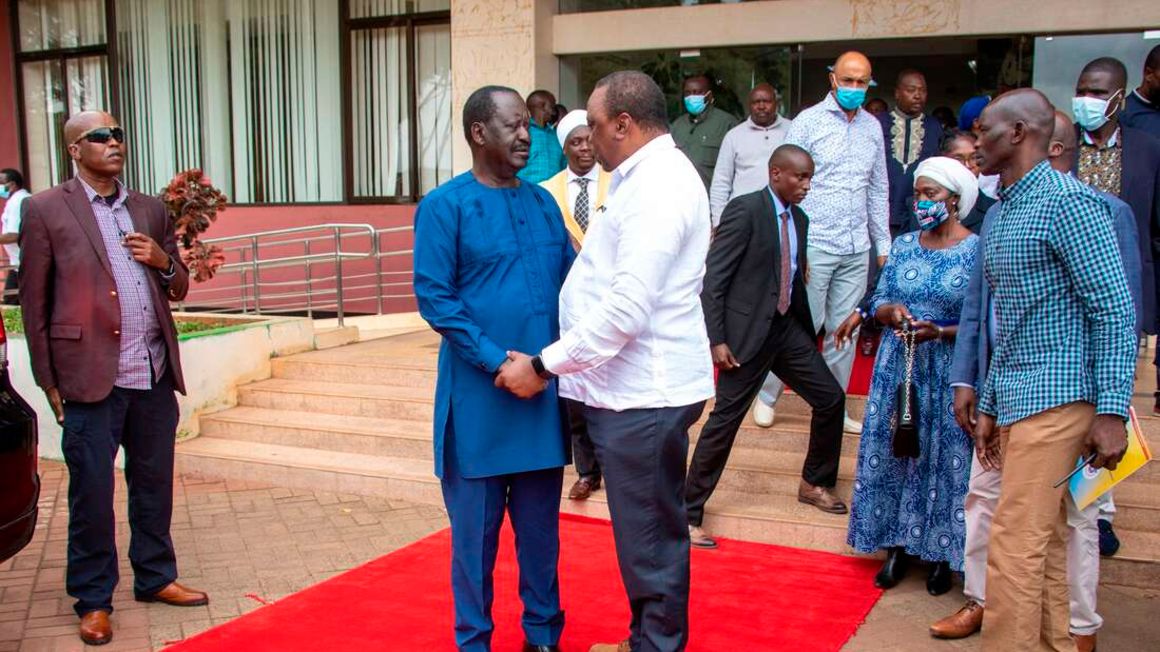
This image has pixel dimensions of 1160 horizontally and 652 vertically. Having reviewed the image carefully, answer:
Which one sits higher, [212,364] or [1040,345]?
[1040,345]

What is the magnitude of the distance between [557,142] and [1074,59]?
14.8 ft

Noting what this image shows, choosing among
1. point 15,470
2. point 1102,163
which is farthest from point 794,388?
point 15,470

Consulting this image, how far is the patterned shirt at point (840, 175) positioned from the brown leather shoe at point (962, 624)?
7.73ft

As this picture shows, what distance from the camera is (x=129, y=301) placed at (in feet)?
14.7

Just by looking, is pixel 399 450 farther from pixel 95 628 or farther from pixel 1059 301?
pixel 1059 301

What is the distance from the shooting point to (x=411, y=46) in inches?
475

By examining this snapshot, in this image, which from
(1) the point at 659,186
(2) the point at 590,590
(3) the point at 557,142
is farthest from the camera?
(3) the point at 557,142

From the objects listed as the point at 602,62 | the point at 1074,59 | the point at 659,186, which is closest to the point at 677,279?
the point at 659,186

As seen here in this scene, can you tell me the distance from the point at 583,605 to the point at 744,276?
5.93ft

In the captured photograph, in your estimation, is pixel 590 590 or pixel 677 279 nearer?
pixel 677 279

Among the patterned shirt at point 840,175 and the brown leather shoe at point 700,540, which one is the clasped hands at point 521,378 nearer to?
the brown leather shoe at point 700,540

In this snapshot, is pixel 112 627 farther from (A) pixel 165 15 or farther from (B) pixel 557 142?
(A) pixel 165 15

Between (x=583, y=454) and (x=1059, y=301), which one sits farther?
(x=583, y=454)

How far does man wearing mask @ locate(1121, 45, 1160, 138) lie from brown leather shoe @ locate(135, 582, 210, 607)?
212 inches
